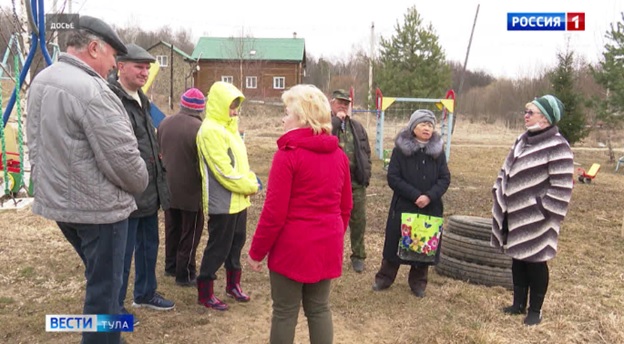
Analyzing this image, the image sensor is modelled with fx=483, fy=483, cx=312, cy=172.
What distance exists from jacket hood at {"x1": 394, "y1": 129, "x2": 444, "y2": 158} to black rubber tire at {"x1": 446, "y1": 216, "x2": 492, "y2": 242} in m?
1.03

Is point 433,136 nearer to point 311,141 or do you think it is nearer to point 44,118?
point 311,141

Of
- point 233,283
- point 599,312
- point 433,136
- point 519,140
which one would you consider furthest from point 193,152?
point 599,312

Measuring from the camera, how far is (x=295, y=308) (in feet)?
8.62

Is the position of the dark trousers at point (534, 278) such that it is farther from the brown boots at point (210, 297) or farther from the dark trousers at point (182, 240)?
the dark trousers at point (182, 240)

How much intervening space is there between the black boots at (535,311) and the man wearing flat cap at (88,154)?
2977 millimetres

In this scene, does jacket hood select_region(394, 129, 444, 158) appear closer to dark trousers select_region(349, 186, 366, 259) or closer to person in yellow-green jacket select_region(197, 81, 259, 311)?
dark trousers select_region(349, 186, 366, 259)

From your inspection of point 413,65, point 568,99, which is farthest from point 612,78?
point 413,65

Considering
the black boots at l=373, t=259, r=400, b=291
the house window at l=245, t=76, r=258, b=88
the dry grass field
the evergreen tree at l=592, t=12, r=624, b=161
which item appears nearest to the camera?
the dry grass field

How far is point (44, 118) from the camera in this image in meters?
2.23

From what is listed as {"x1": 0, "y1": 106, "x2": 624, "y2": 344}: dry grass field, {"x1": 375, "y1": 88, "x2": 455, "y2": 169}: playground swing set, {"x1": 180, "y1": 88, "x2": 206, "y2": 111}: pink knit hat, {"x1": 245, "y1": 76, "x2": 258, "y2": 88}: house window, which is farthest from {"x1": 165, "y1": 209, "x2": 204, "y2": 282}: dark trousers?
{"x1": 245, "y1": 76, "x2": 258, "y2": 88}: house window

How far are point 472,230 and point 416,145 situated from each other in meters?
1.19

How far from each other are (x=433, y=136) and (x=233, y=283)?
6.83 feet

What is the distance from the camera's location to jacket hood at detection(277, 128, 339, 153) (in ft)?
8.00

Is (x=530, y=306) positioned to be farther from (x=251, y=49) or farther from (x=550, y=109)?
(x=251, y=49)
